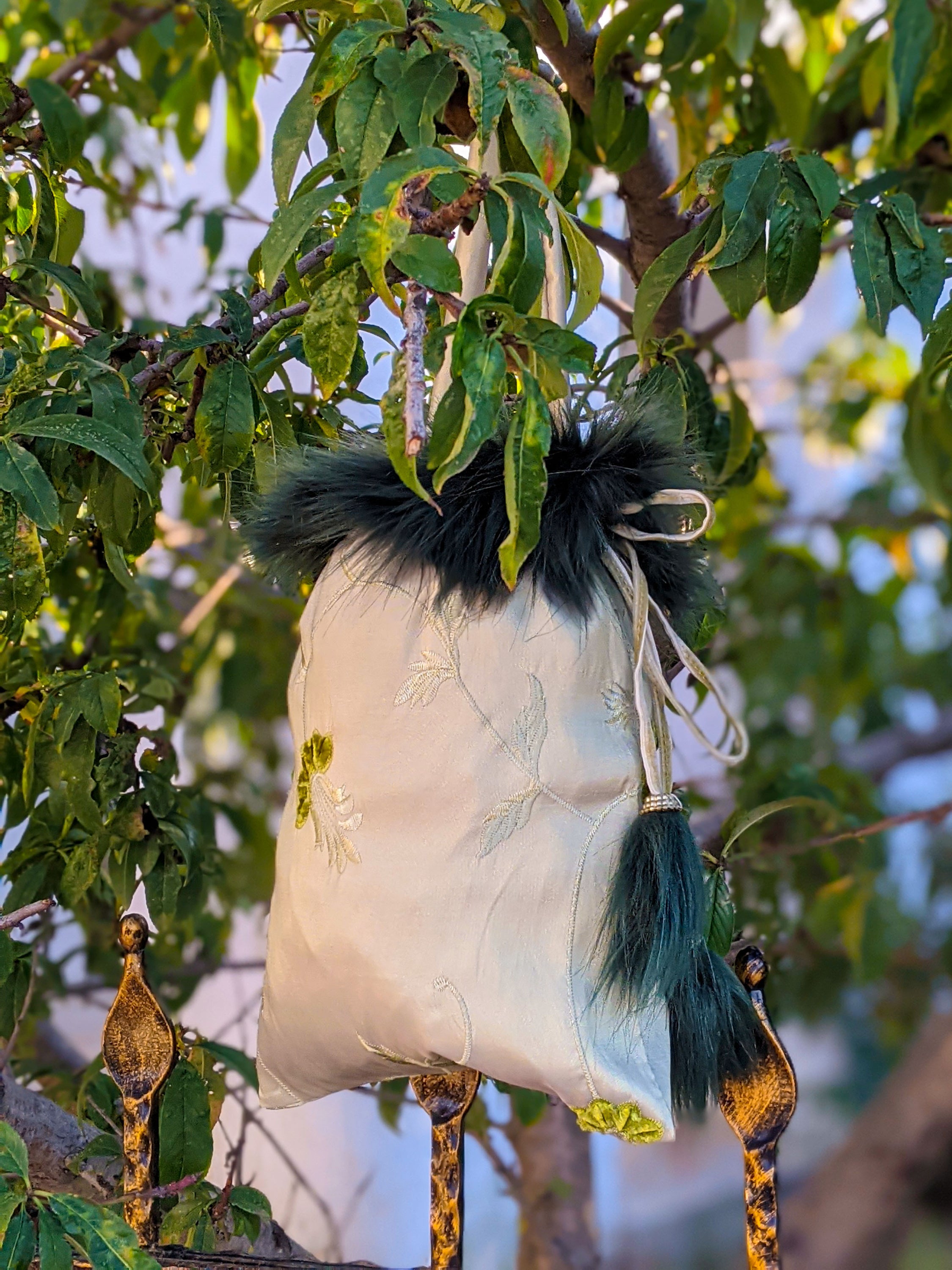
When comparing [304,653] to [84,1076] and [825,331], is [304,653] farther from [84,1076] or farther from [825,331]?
[825,331]

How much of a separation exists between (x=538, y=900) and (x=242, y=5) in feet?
2.22

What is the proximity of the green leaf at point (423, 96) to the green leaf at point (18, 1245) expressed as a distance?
0.36m

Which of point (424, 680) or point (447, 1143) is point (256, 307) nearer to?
point (424, 680)

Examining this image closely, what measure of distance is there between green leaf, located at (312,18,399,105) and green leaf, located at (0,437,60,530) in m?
0.16

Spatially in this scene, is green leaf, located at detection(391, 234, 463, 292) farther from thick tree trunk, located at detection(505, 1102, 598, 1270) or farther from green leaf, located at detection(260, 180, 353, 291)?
thick tree trunk, located at detection(505, 1102, 598, 1270)

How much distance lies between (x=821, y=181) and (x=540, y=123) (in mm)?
142

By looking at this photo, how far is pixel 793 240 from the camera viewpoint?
19.5 inches

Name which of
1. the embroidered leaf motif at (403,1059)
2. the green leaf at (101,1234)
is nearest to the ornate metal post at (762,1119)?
the embroidered leaf motif at (403,1059)

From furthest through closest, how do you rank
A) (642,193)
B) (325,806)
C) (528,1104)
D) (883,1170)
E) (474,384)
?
(883,1170) < (528,1104) < (642,193) < (325,806) < (474,384)

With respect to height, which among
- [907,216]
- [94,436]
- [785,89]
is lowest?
[94,436]

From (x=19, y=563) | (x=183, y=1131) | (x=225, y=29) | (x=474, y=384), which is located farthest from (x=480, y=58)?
(x=183, y=1131)

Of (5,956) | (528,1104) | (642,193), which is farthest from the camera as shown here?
(528,1104)

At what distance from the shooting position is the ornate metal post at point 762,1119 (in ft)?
1.44

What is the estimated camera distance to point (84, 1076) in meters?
0.71
